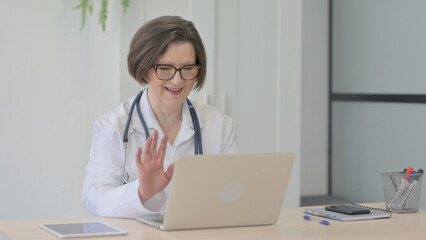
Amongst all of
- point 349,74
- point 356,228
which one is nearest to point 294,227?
point 356,228

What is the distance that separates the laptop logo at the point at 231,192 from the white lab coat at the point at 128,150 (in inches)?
12.8

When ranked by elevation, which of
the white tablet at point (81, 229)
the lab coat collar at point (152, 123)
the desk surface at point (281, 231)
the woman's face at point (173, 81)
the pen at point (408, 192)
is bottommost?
the desk surface at point (281, 231)

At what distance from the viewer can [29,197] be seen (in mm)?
3586

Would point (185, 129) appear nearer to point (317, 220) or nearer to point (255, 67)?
point (317, 220)

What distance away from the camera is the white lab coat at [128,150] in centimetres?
218

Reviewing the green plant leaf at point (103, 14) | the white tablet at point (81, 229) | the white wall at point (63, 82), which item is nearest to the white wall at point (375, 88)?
the white wall at point (63, 82)

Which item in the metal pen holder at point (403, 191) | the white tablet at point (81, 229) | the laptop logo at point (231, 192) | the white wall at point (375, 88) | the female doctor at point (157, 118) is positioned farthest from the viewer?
the white wall at point (375, 88)

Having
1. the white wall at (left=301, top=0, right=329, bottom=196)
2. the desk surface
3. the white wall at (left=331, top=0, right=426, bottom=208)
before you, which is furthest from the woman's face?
the white wall at (left=301, top=0, right=329, bottom=196)

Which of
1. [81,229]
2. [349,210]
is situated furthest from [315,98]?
[81,229]

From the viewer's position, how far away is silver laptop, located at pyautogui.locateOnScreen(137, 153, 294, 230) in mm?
1861

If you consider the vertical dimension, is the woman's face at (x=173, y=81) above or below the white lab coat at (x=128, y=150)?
above

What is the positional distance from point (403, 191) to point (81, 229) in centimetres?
122

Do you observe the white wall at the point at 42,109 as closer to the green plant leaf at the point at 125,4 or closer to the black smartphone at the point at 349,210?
the green plant leaf at the point at 125,4

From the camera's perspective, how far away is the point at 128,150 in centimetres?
261
